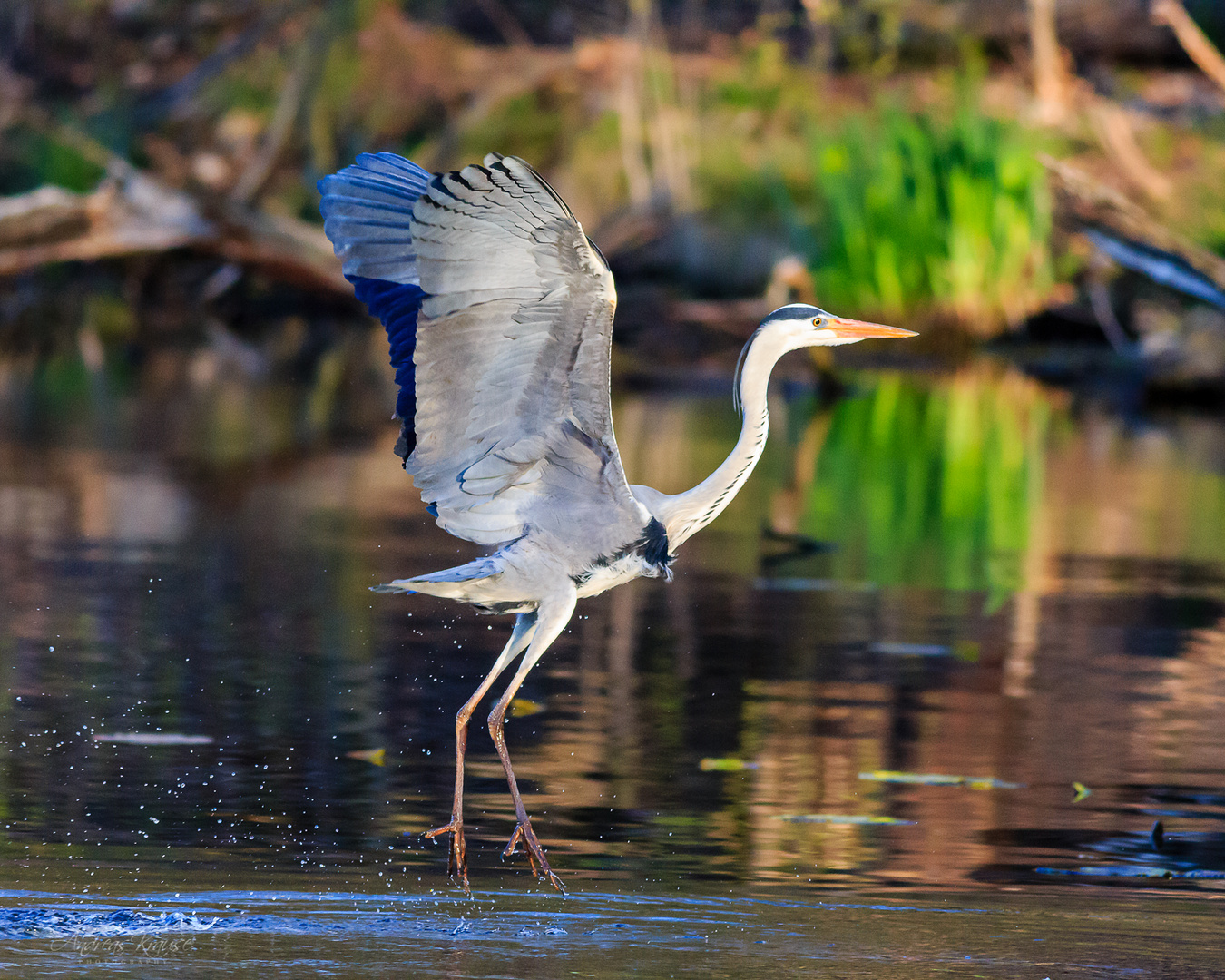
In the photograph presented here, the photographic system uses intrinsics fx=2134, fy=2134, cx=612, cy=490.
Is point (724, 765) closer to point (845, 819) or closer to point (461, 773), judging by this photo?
point (845, 819)

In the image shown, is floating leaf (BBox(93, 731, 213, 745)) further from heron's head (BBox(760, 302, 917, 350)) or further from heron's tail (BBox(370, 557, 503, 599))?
heron's head (BBox(760, 302, 917, 350))

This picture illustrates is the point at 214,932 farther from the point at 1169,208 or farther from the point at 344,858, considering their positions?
the point at 1169,208

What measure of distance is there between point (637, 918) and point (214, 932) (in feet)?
3.49

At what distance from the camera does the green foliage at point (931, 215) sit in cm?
2302

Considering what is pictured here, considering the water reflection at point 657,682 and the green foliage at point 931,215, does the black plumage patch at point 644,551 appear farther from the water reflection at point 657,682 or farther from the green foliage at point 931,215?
the green foliage at point 931,215

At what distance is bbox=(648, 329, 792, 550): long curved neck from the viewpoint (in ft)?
20.5

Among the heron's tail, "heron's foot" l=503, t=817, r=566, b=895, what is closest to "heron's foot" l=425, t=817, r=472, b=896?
"heron's foot" l=503, t=817, r=566, b=895

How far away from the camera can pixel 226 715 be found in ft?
25.6

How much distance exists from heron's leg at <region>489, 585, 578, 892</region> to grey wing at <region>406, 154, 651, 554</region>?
201mm

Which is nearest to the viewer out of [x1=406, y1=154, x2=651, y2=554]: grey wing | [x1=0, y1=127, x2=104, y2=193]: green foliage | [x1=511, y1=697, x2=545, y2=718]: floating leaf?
[x1=406, y1=154, x2=651, y2=554]: grey wing

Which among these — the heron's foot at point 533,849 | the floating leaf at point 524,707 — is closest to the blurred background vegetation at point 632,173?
the floating leaf at point 524,707

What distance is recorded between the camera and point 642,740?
7.64m

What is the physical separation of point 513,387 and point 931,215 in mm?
17901

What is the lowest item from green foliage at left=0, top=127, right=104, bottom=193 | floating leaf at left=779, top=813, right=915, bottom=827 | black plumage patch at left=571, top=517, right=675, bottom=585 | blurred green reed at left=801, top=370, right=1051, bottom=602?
floating leaf at left=779, top=813, right=915, bottom=827
